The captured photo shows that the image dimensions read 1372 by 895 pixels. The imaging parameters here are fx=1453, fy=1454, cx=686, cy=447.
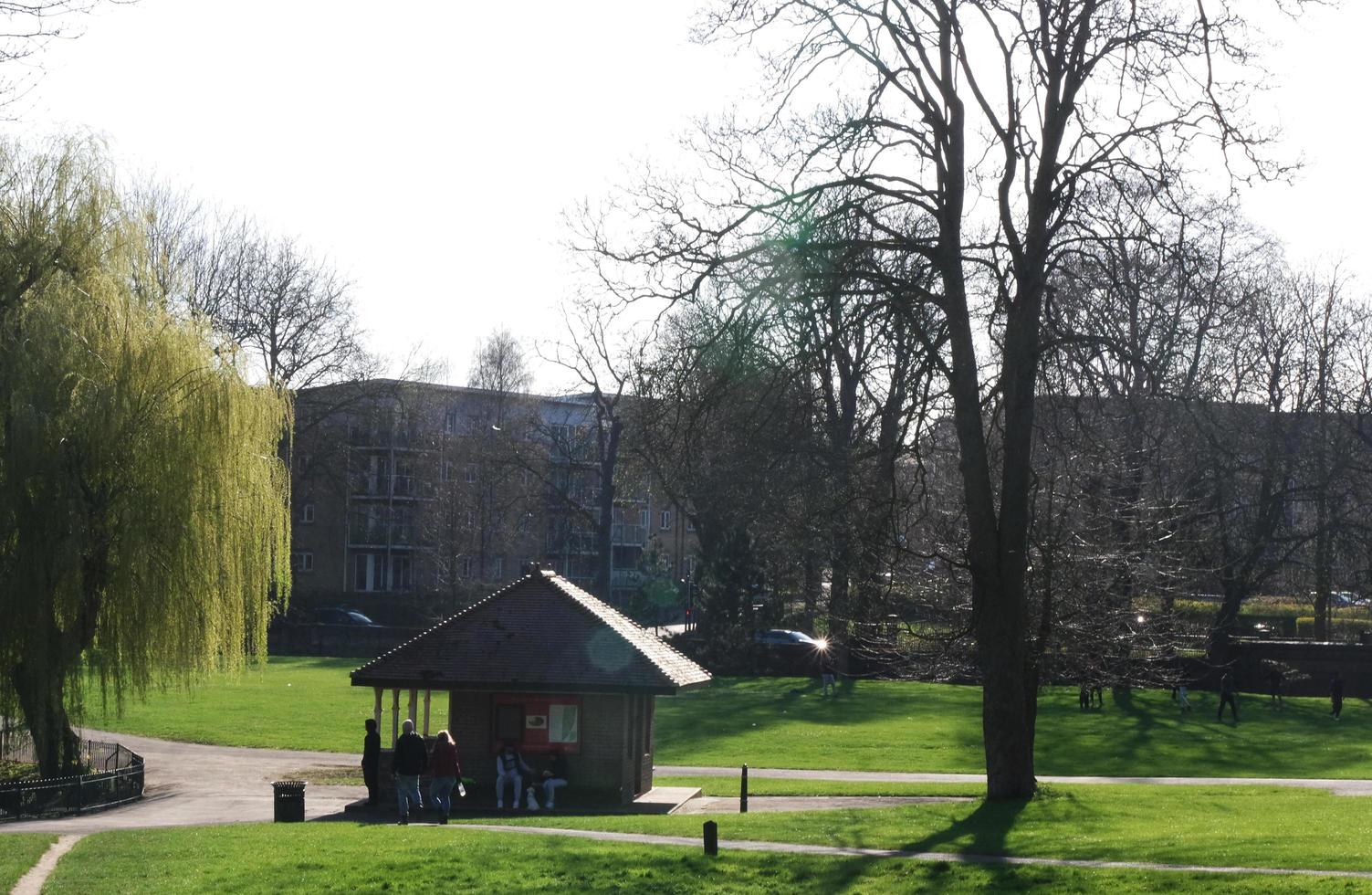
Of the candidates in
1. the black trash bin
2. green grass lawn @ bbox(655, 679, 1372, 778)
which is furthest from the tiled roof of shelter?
green grass lawn @ bbox(655, 679, 1372, 778)

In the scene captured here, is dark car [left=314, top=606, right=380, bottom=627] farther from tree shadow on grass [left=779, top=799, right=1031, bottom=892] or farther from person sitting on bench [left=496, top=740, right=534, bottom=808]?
tree shadow on grass [left=779, top=799, right=1031, bottom=892]

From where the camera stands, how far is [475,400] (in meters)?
95.0

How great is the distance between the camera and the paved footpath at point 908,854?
16.3 meters

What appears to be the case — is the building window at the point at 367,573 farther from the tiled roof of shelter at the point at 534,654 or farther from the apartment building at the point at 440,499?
the tiled roof of shelter at the point at 534,654

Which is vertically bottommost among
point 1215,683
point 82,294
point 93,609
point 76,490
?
point 1215,683

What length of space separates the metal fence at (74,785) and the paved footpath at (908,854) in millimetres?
8652

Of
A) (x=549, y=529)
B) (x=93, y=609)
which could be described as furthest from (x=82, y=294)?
(x=549, y=529)

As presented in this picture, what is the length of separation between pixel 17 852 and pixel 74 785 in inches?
308

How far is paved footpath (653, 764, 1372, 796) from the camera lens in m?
34.2

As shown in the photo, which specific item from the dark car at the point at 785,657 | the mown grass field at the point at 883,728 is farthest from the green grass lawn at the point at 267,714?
the dark car at the point at 785,657

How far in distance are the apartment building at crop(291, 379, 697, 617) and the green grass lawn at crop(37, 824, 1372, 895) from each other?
162ft

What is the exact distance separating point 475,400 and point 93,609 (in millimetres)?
66748

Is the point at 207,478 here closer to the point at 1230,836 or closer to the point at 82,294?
the point at 82,294

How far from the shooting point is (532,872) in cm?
1678
